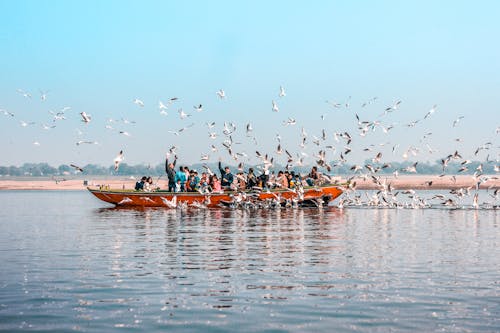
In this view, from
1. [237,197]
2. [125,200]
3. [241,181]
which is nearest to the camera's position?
[237,197]

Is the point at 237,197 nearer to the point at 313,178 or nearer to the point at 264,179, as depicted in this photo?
the point at 264,179

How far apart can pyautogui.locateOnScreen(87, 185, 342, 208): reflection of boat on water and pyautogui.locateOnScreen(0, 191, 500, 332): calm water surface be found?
15.0 m

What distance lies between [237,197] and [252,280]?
29709 mm

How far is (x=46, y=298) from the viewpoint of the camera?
15336 millimetres

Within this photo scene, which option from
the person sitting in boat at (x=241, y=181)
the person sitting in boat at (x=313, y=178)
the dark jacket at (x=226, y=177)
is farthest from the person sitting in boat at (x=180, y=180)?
the person sitting in boat at (x=313, y=178)

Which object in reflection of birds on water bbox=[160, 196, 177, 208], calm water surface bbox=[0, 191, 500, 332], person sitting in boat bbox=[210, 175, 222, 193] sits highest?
person sitting in boat bbox=[210, 175, 222, 193]

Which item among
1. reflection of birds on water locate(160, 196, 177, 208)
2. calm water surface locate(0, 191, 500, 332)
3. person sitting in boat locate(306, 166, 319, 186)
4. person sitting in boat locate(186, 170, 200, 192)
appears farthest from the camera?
person sitting in boat locate(306, 166, 319, 186)

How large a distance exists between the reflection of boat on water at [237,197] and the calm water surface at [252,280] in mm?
14992

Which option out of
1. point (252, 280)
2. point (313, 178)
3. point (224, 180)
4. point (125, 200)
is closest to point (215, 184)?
point (224, 180)

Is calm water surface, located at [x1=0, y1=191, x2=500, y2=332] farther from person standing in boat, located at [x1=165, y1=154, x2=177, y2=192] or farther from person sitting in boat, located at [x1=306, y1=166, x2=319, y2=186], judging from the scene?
person sitting in boat, located at [x1=306, y1=166, x2=319, y2=186]

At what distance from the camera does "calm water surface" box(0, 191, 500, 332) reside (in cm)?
1323

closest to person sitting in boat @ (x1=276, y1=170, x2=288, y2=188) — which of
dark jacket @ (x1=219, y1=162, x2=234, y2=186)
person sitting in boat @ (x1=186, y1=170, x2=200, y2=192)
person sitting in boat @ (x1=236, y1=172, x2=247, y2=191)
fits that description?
person sitting in boat @ (x1=236, y1=172, x2=247, y2=191)

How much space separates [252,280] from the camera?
58.0ft

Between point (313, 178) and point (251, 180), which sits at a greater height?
point (313, 178)
